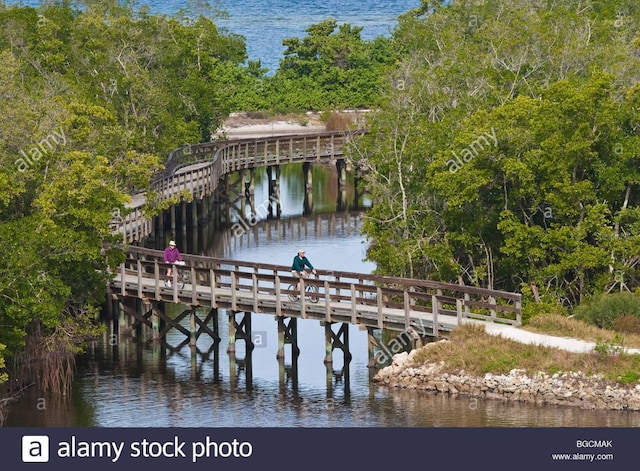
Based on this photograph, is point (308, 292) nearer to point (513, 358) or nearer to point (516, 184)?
point (516, 184)

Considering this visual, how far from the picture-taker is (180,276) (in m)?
53.3

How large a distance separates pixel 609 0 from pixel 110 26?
2489 centimetres

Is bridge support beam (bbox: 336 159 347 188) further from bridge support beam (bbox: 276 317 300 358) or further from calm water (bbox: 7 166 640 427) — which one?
bridge support beam (bbox: 276 317 300 358)

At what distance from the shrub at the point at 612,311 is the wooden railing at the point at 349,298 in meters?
2.05

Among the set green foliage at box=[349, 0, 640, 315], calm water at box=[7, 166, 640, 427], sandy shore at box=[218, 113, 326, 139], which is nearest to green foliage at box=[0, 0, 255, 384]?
calm water at box=[7, 166, 640, 427]

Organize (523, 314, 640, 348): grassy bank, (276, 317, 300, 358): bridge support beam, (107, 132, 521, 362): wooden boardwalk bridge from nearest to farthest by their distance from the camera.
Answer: (523, 314, 640, 348): grassy bank
(107, 132, 521, 362): wooden boardwalk bridge
(276, 317, 300, 358): bridge support beam

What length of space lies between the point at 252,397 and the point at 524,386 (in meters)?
7.66

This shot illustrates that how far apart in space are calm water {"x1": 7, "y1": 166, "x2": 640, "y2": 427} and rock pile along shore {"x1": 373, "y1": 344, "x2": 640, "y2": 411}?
418 mm

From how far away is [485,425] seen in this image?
42.0 metres

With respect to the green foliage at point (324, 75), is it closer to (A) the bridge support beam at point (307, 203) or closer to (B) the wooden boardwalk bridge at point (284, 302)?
(A) the bridge support beam at point (307, 203)

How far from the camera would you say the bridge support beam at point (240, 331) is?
172ft

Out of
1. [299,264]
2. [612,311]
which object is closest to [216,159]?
[299,264]

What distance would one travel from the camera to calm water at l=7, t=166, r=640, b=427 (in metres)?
43.1

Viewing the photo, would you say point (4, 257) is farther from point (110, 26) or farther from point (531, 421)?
point (110, 26)
